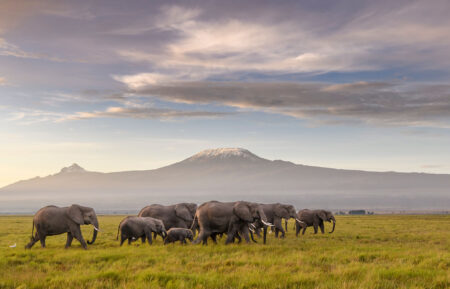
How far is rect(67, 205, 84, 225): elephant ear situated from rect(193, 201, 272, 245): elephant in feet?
21.8

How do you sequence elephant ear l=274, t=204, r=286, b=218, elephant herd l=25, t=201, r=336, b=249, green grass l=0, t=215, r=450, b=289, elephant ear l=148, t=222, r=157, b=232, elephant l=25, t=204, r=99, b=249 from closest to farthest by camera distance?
green grass l=0, t=215, r=450, b=289, elephant l=25, t=204, r=99, b=249, elephant herd l=25, t=201, r=336, b=249, elephant ear l=148, t=222, r=157, b=232, elephant ear l=274, t=204, r=286, b=218

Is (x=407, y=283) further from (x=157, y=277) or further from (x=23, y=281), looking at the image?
(x=23, y=281)

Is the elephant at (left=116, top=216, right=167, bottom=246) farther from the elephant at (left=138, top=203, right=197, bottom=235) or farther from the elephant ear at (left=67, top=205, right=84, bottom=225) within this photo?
the elephant at (left=138, top=203, right=197, bottom=235)

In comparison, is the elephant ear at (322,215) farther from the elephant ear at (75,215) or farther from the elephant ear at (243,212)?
the elephant ear at (75,215)

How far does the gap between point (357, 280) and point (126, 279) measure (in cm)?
769

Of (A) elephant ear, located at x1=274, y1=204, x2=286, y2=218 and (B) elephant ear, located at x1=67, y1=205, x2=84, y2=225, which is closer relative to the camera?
(B) elephant ear, located at x1=67, y1=205, x2=84, y2=225

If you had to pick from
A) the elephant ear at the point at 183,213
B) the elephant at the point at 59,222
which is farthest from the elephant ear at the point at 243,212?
the elephant at the point at 59,222

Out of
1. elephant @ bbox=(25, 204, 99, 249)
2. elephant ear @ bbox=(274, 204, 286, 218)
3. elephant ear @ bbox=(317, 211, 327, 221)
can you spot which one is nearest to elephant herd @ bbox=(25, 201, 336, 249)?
elephant @ bbox=(25, 204, 99, 249)

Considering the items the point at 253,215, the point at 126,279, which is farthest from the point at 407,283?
the point at 253,215

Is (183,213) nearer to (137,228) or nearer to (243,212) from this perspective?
(137,228)

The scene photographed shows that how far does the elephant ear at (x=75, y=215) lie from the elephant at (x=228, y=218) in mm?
6654

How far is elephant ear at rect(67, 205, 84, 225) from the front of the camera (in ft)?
81.2

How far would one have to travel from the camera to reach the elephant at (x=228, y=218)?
2594cm

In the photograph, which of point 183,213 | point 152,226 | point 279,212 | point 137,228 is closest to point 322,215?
point 279,212
